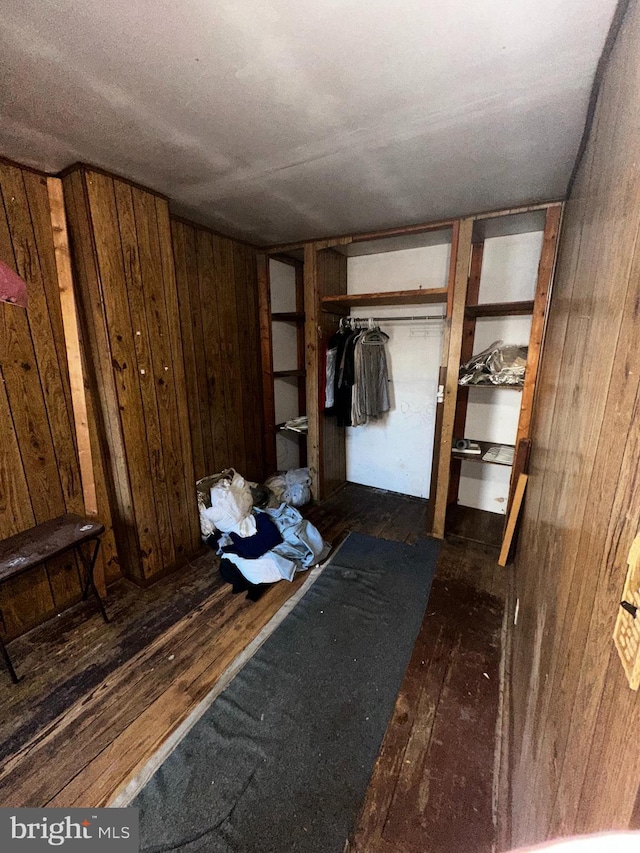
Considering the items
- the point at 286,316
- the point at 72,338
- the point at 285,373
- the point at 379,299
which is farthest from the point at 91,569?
the point at 379,299

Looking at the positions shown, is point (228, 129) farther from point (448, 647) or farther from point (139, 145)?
point (448, 647)

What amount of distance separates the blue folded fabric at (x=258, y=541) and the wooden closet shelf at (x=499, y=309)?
6.77 feet

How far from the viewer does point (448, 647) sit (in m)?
1.75

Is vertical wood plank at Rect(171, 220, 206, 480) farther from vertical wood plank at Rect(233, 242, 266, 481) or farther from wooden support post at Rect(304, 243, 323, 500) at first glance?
wooden support post at Rect(304, 243, 323, 500)

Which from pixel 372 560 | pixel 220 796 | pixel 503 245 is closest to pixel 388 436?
pixel 372 560

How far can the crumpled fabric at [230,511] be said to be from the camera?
238 centimetres

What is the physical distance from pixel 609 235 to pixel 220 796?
1999 mm

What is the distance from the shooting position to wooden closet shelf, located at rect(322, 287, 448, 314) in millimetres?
2533

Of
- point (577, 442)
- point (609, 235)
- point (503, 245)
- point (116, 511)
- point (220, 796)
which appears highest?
point (503, 245)

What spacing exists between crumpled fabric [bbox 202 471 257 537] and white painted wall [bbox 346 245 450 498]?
1568 millimetres

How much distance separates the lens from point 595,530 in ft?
1.96

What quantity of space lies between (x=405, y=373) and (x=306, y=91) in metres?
2.34

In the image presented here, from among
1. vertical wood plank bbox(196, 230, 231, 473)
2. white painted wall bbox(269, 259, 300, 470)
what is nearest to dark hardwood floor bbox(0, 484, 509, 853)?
vertical wood plank bbox(196, 230, 231, 473)

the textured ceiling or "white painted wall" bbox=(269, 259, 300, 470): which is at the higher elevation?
the textured ceiling
